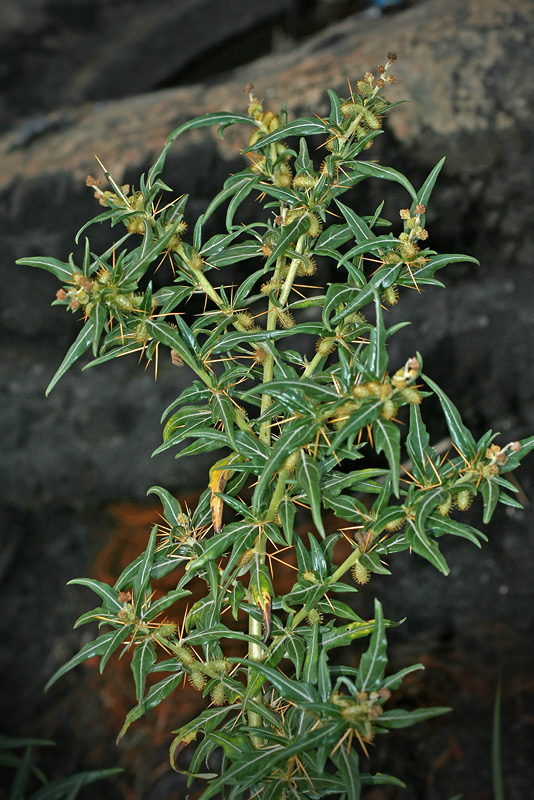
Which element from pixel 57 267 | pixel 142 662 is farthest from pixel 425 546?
pixel 57 267

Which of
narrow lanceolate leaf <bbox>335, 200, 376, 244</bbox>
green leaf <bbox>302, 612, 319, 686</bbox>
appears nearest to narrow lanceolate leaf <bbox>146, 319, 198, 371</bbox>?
narrow lanceolate leaf <bbox>335, 200, 376, 244</bbox>

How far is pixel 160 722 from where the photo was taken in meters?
1.71

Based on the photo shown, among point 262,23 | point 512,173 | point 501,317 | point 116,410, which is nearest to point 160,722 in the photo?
point 116,410

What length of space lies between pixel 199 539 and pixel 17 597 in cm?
153

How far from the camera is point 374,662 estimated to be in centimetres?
68

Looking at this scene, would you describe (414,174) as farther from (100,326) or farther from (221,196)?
(100,326)

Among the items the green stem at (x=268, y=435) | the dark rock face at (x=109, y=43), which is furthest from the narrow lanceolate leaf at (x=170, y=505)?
the dark rock face at (x=109, y=43)

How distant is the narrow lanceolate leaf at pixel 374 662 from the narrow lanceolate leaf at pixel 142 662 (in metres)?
0.23

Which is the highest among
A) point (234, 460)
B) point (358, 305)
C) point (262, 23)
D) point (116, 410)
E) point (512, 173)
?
point (262, 23)

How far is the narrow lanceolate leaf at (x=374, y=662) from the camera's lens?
670 millimetres

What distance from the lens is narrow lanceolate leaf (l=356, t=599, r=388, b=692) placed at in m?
0.67

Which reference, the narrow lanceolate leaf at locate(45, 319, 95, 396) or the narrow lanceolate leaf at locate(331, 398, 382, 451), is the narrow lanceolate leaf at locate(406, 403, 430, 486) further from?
the narrow lanceolate leaf at locate(45, 319, 95, 396)

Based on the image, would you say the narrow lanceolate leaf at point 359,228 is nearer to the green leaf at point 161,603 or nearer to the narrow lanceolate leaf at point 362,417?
the narrow lanceolate leaf at point 362,417

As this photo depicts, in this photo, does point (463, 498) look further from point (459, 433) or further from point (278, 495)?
point (278, 495)
